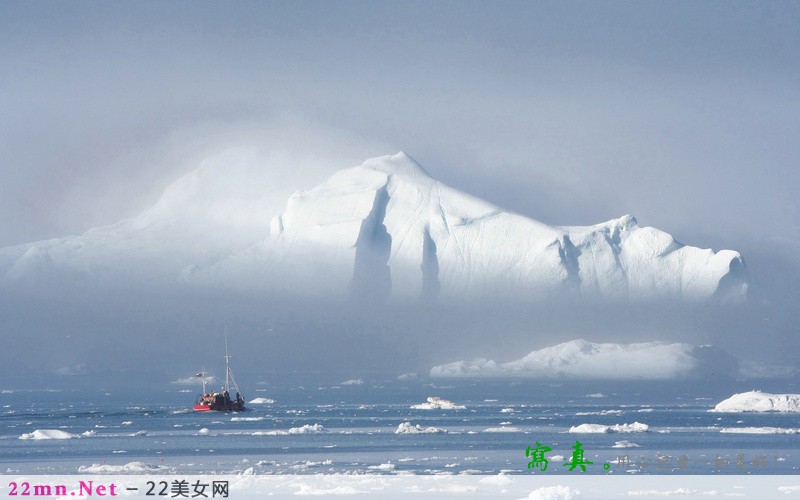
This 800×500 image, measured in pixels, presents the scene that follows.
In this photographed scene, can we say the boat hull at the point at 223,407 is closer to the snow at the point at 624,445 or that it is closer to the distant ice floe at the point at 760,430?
the distant ice floe at the point at 760,430

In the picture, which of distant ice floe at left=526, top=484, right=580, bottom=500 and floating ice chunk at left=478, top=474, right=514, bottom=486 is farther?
floating ice chunk at left=478, top=474, right=514, bottom=486

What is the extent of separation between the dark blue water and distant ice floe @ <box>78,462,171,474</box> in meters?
0.09

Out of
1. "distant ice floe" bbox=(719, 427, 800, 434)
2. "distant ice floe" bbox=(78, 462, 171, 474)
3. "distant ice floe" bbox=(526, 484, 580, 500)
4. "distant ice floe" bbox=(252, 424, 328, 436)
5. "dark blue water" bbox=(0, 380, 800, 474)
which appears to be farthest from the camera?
"distant ice floe" bbox=(252, 424, 328, 436)

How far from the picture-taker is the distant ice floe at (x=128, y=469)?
6162 cm

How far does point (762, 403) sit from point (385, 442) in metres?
48.2

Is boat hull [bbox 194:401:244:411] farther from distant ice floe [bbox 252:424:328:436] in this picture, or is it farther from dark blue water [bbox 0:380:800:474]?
distant ice floe [bbox 252:424:328:436]

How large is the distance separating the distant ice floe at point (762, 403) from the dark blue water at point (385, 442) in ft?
11.6

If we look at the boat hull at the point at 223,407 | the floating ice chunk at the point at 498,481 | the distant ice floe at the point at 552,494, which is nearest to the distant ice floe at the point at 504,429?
the boat hull at the point at 223,407

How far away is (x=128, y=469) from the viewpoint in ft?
204

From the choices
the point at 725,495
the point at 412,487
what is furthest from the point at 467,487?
the point at 725,495

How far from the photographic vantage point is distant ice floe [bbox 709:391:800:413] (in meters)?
117

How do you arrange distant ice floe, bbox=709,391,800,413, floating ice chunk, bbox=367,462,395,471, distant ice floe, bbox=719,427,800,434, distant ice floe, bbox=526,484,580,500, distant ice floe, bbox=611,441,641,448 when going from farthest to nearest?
distant ice floe, bbox=709,391,800,413, distant ice floe, bbox=719,427,800,434, distant ice floe, bbox=611,441,641,448, floating ice chunk, bbox=367,462,395,471, distant ice floe, bbox=526,484,580,500

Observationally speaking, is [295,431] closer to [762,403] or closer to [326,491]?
[326,491]

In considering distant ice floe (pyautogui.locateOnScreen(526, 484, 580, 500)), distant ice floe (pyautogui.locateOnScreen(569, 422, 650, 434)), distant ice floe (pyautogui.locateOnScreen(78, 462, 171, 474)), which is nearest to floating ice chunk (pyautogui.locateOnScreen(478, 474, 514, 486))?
distant ice floe (pyautogui.locateOnScreen(526, 484, 580, 500))
